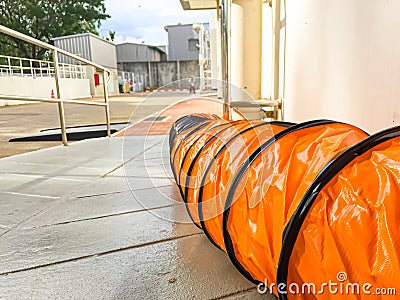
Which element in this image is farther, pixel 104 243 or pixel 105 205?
pixel 105 205

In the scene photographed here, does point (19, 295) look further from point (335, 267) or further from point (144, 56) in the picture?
point (144, 56)

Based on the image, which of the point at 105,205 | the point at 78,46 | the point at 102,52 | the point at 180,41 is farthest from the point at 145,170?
the point at 180,41

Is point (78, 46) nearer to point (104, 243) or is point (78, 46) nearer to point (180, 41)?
point (180, 41)

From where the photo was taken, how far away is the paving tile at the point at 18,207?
4.26ft

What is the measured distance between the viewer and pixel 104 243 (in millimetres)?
1076

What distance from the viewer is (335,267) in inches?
18.0

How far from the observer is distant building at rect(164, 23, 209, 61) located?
78.3ft

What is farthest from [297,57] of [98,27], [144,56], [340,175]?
[98,27]

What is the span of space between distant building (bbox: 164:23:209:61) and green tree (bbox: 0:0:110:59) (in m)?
5.77

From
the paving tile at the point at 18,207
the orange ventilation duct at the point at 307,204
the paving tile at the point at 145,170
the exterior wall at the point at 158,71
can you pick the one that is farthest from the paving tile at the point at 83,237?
the exterior wall at the point at 158,71

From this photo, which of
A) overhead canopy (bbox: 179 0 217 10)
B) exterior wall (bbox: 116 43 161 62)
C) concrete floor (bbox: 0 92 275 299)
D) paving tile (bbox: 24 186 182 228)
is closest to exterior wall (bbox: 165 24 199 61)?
exterior wall (bbox: 116 43 161 62)

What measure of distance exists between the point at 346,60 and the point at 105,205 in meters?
1.29

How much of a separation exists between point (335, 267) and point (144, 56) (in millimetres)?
26122

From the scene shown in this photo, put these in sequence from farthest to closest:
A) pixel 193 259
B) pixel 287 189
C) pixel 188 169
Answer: pixel 188 169
pixel 193 259
pixel 287 189
